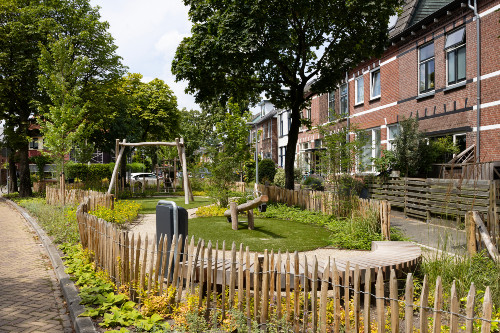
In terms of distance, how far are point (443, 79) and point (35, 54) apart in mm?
20854

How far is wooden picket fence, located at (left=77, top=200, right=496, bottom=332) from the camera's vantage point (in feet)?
10.2

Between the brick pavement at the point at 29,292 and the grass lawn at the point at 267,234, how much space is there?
358 centimetres

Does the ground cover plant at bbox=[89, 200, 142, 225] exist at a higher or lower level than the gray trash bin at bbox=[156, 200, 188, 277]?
lower

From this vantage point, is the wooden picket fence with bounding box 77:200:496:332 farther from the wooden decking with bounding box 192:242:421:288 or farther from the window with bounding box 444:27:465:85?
the window with bounding box 444:27:465:85

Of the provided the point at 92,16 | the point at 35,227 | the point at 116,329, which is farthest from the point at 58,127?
the point at 116,329

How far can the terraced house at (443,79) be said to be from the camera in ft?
45.1

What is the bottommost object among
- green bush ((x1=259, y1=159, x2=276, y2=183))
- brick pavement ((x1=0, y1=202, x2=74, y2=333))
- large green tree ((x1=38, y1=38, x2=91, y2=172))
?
brick pavement ((x1=0, y1=202, x2=74, y2=333))

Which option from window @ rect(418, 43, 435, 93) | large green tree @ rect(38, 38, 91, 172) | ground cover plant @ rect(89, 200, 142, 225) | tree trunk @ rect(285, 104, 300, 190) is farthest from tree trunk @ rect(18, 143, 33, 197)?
window @ rect(418, 43, 435, 93)

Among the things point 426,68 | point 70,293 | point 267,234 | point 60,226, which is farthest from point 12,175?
point 426,68

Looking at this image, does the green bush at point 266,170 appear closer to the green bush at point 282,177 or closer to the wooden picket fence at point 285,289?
the green bush at point 282,177

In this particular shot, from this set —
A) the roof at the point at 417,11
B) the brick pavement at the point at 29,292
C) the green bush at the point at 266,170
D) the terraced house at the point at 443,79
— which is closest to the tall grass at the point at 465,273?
the brick pavement at the point at 29,292

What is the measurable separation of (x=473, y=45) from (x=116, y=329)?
15116mm

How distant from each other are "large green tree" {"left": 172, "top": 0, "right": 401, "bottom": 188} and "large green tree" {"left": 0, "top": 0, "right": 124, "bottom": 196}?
8.36 meters

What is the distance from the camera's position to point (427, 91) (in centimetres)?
1691
